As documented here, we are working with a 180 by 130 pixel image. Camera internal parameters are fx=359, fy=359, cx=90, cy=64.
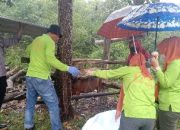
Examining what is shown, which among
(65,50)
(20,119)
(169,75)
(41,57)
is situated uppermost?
(65,50)

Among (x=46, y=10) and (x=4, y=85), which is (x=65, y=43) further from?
(x=46, y=10)

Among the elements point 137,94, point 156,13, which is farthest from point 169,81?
point 156,13

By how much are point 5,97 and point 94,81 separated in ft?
6.08

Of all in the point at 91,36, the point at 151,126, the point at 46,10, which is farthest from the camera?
the point at 46,10

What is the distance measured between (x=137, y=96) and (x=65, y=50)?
2844 mm

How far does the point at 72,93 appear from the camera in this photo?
739cm

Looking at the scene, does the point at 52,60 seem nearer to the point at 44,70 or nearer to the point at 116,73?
the point at 44,70

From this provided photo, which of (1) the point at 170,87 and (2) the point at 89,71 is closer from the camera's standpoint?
(1) the point at 170,87

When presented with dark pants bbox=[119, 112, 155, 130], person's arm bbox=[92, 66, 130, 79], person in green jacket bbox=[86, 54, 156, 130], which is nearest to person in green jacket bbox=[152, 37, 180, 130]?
person in green jacket bbox=[86, 54, 156, 130]

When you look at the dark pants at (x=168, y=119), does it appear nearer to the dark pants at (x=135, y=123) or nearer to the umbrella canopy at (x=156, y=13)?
the dark pants at (x=135, y=123)

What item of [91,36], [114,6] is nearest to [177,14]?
Answer: [91,36]

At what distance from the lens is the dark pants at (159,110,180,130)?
476 centimetres

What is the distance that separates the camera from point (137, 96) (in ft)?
14.2

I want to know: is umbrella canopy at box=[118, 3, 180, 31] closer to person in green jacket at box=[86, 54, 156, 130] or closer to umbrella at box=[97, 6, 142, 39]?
person in green jacket at box=[86, 54, 156, 130]
